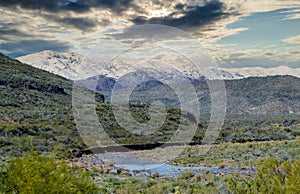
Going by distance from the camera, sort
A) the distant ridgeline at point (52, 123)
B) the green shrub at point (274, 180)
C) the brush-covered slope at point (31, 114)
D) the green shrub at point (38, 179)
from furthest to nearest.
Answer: the distant ridgeline at point (52, 123), the brush-covered slope at point (31, 114), the green shrub at point (274, 180), the green shrub at point (38, 179)

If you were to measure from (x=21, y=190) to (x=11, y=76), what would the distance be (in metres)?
70.8

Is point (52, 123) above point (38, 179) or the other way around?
the other way around

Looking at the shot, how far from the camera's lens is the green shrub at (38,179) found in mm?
10539

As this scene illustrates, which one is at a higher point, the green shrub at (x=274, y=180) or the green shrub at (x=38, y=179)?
the green shrub at (x=38, y=179)

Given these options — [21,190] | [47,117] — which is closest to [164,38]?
[21,190]

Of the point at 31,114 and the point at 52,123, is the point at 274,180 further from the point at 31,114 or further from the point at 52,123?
the point at 31,114

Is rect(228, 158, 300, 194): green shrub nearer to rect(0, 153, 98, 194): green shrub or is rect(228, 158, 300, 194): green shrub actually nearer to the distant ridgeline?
rect(0, 153, 98, 194): green shrub

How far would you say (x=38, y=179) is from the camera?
10500mm

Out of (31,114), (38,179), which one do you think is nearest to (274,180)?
(38,179)

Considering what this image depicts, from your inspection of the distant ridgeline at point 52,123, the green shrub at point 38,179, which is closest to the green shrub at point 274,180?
the green shrub at point 38,179

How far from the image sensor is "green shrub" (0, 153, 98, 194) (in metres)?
10.5

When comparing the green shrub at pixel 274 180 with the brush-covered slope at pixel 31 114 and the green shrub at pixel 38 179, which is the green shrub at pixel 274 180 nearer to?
the green shrub at pixel 38 179

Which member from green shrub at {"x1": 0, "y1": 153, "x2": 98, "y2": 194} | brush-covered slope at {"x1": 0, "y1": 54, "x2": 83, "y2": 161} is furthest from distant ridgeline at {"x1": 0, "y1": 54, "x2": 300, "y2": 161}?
green shrub at {"x1": 0, "y1": 153, "x2": 98, "y2": 194}

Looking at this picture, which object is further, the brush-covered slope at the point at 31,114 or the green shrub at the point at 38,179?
the brush-covered slope at the point at 31,114
